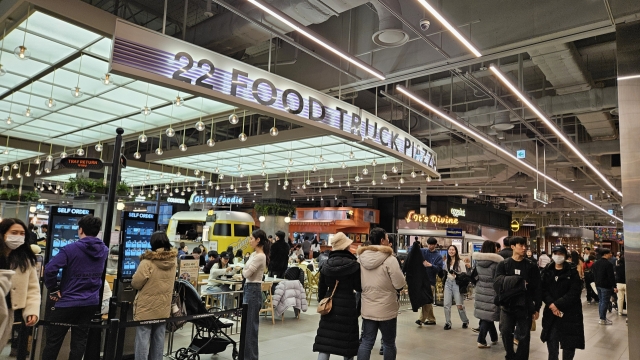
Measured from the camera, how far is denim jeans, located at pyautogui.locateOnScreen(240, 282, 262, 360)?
4934 mm

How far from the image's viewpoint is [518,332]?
206 inches

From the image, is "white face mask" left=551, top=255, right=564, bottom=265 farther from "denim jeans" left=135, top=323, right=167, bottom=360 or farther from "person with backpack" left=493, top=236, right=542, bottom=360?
"denim jeans" left=135, top=323, right=167, bottom=360

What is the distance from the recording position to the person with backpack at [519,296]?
507 centimetres

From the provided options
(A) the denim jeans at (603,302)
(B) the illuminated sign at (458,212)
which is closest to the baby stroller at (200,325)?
(A) the denim jeans at (603,302)

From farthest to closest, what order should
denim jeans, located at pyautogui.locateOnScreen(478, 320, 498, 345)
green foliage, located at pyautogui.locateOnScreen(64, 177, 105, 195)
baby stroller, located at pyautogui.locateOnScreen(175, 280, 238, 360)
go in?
green foliage, located at pyautogui.locateOnScreen(64, 177, 105, 195) < denim jeans, located at pyautogui.locateOnScreen(478, 320, 498, 345) < baby stroller, located at pyautogui.locateOnScreen(175, 280, 238, 360)

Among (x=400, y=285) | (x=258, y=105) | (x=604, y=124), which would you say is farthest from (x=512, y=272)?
(x=604, y=124)

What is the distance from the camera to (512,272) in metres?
5.21

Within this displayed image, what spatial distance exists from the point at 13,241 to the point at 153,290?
1.32 m

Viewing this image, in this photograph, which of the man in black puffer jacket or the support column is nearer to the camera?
the support column

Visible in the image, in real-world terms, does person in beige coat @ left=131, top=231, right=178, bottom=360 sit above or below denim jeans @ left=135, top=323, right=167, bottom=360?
above

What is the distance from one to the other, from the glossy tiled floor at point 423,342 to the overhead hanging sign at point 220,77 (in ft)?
10.5

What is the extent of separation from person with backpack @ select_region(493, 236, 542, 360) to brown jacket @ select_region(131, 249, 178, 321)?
3.74m

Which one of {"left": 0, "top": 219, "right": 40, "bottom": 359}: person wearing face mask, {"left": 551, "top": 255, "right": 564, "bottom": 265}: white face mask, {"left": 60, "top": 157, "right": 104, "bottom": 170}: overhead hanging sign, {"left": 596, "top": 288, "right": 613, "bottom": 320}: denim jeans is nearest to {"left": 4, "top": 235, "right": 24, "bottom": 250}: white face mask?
{"left": 0, "top": 219, "right": 40, "bottom": 359}: person wearing face mask

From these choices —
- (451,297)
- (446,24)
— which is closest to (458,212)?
(451,297)
